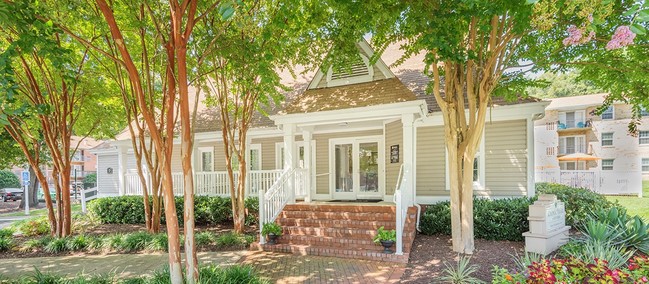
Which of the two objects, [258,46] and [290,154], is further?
[290,154]

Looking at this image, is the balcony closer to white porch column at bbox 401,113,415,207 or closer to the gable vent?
the gable vent

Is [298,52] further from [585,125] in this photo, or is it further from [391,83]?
[585,125]

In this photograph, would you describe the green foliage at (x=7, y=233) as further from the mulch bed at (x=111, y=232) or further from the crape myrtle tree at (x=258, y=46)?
the crape myrtle tree at (x=258, y=46)

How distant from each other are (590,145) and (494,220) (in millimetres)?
22497

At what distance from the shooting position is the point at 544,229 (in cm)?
614

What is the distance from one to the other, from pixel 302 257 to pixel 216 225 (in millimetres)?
5309

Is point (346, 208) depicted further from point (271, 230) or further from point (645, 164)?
point (645, 164)

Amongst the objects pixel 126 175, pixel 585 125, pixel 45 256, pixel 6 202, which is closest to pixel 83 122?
pixel 126 175

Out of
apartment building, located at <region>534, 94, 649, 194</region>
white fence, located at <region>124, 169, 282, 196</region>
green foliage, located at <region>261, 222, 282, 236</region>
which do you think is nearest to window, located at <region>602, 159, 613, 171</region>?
apartment building, located at <region>534, 94, 649, 194</region>

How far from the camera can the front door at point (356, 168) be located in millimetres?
10758

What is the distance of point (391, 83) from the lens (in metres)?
9.04

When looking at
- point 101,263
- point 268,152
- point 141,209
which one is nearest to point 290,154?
point 268,152

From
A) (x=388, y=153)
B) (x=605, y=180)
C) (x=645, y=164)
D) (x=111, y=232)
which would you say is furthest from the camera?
(x=645, y=164)

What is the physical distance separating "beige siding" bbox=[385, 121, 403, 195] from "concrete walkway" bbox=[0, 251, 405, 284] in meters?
4.01
